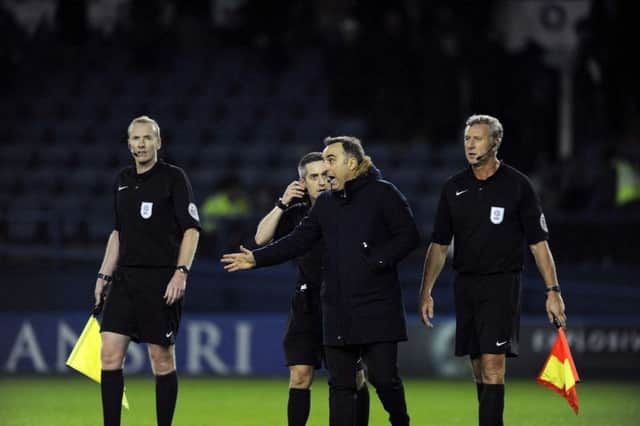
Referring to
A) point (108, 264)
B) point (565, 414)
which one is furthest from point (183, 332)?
point (108, 264)

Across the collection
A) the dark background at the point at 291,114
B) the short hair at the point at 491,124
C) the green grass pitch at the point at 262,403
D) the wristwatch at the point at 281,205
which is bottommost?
the green grass pitch at the point at 262,403

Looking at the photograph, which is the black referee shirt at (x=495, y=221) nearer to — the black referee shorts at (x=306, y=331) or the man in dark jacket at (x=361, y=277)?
the man in dark jacket at (x=361, y=277)

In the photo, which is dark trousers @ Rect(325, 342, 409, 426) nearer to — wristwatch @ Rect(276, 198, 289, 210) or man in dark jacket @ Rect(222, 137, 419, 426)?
man in dark jacket @ Rect(222, 137, 419, 426)

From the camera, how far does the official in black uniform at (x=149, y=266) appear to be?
902cm

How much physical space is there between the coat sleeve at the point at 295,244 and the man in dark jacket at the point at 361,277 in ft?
0.46

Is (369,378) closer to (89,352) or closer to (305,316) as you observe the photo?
(305,316)

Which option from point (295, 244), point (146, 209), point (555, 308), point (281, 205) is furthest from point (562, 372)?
point (146, 209)

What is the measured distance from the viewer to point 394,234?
835 cm

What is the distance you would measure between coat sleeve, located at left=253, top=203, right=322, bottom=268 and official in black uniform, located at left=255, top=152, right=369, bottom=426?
0.47 metres

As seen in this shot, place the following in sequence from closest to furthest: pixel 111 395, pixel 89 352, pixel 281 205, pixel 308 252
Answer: pixel 111 395 → pixel 308 252 → pixel 281 205 → pixel 89 352

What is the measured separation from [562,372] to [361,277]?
166 cm

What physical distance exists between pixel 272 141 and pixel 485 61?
3.34 m

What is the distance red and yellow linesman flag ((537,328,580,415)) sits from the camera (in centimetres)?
902

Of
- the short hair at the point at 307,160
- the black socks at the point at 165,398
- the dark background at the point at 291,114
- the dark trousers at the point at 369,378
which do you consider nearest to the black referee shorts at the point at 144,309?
the black socks at the point at 165,398
